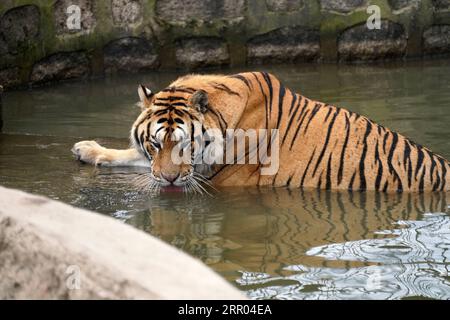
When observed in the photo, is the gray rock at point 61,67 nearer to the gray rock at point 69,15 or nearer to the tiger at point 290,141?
the gray rock at point 69,15

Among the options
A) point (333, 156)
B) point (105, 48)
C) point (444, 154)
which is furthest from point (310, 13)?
point (333, 156)

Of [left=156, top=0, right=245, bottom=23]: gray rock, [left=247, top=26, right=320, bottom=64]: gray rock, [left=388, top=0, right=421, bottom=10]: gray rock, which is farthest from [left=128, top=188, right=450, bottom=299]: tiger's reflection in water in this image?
[left=388, top=0, right=421, bottom=10]: gray rock

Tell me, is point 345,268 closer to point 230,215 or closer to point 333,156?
point 230,215

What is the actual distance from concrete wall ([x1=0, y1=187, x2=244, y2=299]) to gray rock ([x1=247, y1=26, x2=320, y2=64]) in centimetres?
749

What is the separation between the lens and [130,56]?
1005 cm

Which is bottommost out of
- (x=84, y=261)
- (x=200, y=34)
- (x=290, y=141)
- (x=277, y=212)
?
(x=277, y=212)

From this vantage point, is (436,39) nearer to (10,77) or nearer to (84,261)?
(10,77)

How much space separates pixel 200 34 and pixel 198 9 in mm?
270

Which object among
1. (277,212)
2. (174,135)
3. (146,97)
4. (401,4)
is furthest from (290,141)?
(401,4)

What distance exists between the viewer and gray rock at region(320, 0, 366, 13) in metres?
10.5

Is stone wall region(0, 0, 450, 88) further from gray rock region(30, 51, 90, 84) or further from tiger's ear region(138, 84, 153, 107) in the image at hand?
tiger's ear region(138, 84, 153, 107)

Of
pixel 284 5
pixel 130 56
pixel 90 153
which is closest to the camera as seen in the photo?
pixel 90 153

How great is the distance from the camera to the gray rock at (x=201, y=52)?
401 inches
